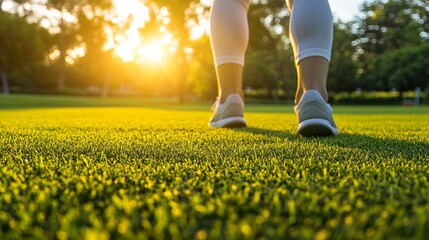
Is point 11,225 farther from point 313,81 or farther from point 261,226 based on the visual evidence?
point 313,81

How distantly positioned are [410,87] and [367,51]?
27.3 feet

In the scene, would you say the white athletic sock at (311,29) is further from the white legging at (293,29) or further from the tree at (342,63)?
the tree at (342,63)

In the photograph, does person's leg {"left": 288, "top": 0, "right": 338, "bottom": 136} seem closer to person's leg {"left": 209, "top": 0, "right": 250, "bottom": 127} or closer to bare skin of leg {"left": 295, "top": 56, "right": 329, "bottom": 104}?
bare skin of leg {"left": 295, "top": 56, "right": 329, "bottom": 104}

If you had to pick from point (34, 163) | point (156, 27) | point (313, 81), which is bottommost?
point (34, 163)

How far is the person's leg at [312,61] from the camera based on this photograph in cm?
206

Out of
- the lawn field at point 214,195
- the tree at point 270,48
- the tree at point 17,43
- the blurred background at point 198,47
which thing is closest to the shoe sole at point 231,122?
the lawn field at point 214,195

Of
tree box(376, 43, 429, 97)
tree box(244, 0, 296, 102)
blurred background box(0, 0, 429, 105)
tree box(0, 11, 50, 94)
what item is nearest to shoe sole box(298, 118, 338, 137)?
blurred background box(0, 0, 429, 105)

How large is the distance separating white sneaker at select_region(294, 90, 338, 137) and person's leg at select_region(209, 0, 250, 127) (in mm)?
674

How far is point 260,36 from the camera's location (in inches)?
1244

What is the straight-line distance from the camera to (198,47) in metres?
27.5

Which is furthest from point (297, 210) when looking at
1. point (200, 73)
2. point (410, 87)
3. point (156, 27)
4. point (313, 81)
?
point (410, 87)

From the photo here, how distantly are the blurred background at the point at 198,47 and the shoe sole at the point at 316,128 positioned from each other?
23.0 meters

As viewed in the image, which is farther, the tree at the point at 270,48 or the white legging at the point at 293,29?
the tree at the point at 270,48

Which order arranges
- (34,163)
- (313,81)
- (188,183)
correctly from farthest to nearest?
(313,81) → (34,163) → (188,183)
